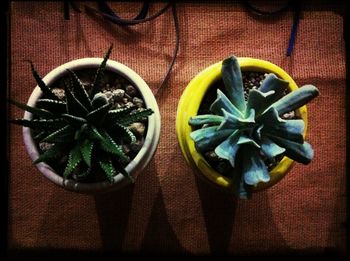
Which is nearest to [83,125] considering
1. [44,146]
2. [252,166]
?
[44,146]

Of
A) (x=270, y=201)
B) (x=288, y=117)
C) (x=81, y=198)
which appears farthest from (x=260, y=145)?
(x=81, y=198)

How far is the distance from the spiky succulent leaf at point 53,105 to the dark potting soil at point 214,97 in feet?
0.64

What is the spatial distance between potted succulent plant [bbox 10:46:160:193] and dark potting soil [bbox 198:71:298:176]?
7cm

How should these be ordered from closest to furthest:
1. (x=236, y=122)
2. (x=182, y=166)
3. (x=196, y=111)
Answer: (x=236, y=122) → (x=196, y=111) → (x=182, y=166)

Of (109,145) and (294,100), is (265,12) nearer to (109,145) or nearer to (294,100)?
(294,100)

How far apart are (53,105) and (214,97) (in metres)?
0.23

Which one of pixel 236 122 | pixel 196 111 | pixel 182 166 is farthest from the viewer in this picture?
pixel 182 166

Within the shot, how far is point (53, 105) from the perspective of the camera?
715 millimetres

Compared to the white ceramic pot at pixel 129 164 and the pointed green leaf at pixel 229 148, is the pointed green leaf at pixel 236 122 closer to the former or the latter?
the pointed green leaf at pixel 229 148

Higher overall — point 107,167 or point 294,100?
point 294,100

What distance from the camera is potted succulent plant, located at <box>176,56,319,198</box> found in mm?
681

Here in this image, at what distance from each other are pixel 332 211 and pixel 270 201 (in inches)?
4.1

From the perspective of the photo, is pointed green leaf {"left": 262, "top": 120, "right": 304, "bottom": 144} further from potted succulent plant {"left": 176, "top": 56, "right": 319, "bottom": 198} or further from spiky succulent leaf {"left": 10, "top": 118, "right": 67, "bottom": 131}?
spiky succulent leaf {"left": 10, "top": 118, "right": 67, "bottom": 131}

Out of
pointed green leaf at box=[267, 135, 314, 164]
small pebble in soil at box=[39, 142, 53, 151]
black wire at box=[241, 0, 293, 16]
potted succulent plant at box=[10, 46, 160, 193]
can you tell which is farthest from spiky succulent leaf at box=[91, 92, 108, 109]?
black wire at box=[241, 0, 293, 16]
